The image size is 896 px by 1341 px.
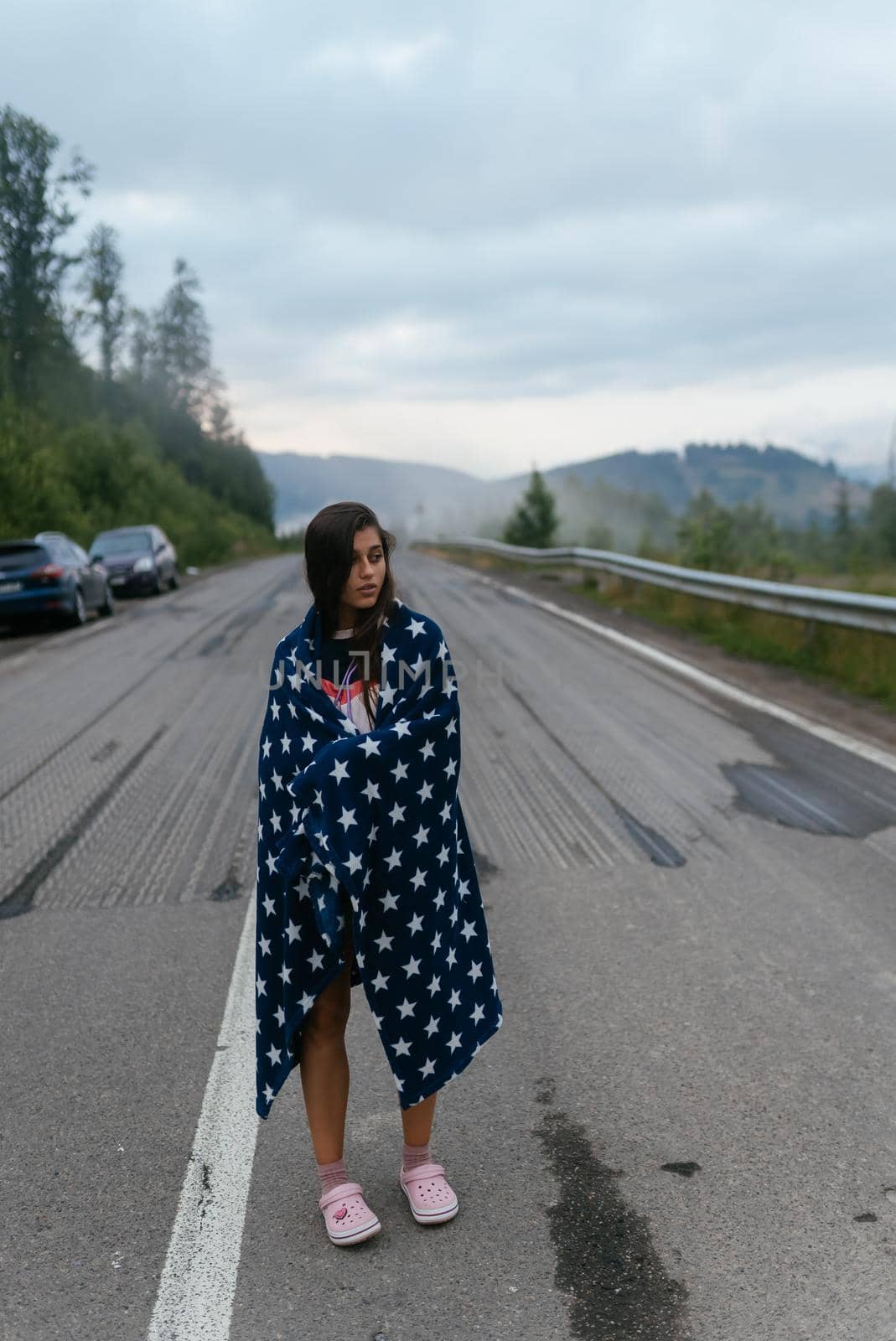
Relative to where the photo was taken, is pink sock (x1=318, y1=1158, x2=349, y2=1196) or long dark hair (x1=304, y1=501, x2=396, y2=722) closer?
long dark hair (x1=304, y1=501, x2=396, y2=722)

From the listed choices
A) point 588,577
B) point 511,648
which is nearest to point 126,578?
point 588,577

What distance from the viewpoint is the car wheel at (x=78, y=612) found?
18859mm

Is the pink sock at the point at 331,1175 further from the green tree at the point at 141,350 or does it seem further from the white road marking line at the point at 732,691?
the green tree at the point at 141,350

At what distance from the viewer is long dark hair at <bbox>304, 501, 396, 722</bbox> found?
293 centimetres

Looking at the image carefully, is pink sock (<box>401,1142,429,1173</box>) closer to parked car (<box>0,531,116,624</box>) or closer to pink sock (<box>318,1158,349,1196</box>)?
pink sock (<box>318,1158,349,1196</box>)

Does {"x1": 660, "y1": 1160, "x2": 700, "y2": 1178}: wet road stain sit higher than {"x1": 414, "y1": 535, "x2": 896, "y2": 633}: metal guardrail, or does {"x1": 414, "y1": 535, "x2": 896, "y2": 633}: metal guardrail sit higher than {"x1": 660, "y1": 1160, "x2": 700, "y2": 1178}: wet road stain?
{"x1": 414, "y1": 535, "x2": 896, "y2": 633}: metal guardrail

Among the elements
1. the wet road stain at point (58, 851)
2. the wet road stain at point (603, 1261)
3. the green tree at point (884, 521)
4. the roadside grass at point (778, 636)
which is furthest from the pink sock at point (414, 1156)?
the green tree at point (884, 521)

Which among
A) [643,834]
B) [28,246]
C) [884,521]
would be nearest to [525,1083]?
[643,834]

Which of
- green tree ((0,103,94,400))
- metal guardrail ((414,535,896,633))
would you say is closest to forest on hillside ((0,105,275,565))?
green tree ((0,103,94,400))

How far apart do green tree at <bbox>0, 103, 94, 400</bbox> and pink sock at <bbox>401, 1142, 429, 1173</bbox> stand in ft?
181

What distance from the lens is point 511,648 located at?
45.8 ft

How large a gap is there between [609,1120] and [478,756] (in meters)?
4.90

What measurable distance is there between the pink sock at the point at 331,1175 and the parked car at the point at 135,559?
23.4 metres

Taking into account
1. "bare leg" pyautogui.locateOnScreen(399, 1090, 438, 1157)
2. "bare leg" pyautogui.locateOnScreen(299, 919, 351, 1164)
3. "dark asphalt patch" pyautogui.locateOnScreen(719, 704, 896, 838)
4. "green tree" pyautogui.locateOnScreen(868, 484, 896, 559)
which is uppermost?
"bare leg" pyautogui.locateOnScreen(299, 919, 351, 1164)
